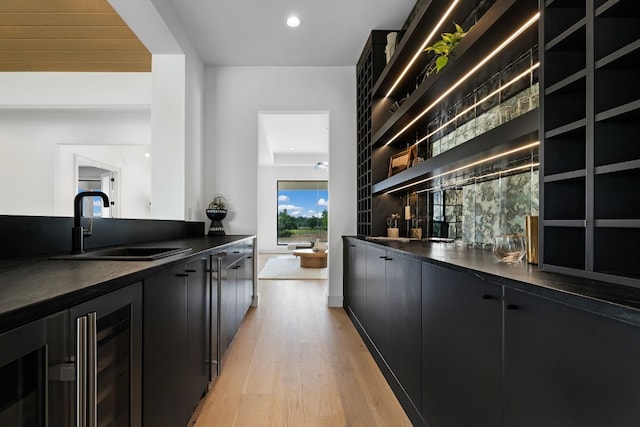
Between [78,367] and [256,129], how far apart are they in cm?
393

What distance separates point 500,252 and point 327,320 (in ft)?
8.51

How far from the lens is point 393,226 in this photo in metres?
3.58

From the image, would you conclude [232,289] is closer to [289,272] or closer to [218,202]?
[218,202]

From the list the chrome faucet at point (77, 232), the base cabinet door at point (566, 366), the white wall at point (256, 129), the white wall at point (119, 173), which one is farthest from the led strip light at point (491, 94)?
the white wall at point (119, 173)

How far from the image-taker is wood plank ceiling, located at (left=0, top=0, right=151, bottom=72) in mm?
3094

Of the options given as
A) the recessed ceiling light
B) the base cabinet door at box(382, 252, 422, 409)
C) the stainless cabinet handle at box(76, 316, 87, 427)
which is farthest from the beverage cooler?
the recessed ceiling light

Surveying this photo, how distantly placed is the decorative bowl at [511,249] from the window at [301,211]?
32.0 ft

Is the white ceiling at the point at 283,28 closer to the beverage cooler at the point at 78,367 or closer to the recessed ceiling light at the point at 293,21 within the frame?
the recessed ceiling light at the point at 293,21

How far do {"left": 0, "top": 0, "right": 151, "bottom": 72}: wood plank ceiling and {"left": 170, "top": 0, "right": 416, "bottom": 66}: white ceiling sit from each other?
2.27ft

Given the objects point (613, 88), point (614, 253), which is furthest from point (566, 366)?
point (613, 88)

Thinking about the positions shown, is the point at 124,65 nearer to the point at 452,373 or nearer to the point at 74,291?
the point at 74,291

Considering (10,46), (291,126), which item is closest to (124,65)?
(10,46)

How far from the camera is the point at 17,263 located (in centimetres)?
131

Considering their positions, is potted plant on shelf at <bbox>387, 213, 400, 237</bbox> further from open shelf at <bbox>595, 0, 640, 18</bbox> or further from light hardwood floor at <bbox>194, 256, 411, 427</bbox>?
open shelf at <bbox>595, 0, 640, 18</bbox>
